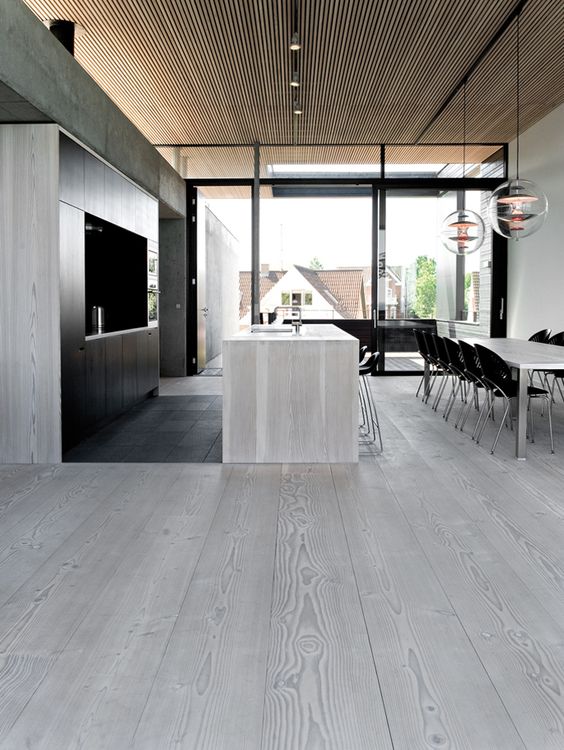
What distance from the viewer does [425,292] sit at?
11.1m

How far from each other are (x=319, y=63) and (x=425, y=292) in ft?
15.6

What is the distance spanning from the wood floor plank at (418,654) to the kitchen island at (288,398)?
144cm

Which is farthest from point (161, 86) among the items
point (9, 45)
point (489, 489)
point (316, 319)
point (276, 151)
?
point (489, 489)

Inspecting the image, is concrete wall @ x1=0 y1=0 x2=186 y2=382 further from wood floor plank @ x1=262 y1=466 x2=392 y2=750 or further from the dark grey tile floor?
wood floor plank @ x1=262 y1=466 x2=392 y2=750

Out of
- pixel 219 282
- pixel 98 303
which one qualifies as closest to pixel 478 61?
pixel 98 303

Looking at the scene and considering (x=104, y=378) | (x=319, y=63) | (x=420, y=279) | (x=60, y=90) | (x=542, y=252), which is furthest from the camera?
(x=420, y=279)

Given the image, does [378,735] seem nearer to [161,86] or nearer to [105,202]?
[105,202]

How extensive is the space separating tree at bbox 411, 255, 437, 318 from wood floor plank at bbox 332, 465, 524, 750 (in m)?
7.78

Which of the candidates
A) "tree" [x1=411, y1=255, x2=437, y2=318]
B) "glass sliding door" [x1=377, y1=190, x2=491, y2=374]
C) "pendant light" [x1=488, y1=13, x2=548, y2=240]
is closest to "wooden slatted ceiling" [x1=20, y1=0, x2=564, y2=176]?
"pendant light" [x1=488, y1=13, x2=548, y2=240]

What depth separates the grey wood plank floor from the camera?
194 cm

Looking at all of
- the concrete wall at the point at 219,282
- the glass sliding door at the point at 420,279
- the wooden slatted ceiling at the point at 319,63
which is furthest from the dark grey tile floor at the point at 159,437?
the concrete wall at the point at 219,282

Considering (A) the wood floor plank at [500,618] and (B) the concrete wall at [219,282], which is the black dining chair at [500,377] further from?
(B) the concrete wall at [219,282]

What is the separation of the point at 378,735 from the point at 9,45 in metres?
3.79

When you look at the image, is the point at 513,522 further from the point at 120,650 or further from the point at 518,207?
the point at 518,207
